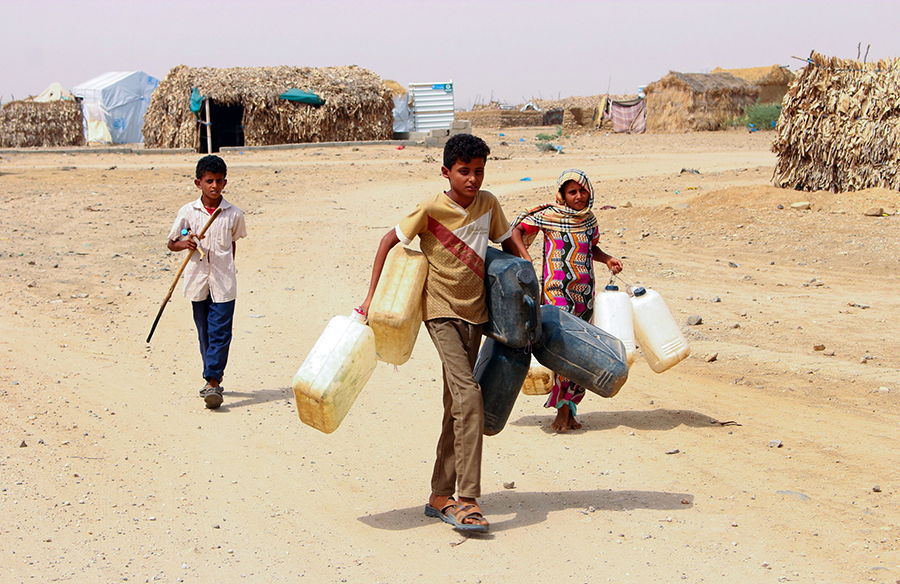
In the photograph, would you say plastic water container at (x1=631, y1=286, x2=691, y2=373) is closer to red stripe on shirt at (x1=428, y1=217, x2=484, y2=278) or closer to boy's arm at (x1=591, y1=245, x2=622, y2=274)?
boy's arm at (x1=591, y1=245, x2=622, y2=274)

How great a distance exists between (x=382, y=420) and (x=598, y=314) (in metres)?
1.48

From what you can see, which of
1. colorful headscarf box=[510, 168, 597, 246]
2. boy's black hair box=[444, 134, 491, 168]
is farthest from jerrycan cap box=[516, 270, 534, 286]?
colorful headscarf box=[510, 168, 597, 246]

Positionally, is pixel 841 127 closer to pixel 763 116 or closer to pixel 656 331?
pixel 656 331

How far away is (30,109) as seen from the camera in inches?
1117

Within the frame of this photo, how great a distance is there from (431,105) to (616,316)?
976 inches

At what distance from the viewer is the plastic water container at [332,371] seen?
10.7 ft

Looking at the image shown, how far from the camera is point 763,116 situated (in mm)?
32094

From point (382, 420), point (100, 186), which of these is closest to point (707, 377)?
point (382, 420)

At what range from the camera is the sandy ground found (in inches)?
126

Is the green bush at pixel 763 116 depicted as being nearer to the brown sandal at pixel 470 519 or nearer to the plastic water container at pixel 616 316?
the plastic water container at pixel 616 316

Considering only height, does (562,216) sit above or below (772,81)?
below

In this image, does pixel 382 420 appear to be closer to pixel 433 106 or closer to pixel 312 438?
pixel 312 438

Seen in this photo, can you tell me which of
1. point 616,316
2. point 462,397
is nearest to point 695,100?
point 616,316

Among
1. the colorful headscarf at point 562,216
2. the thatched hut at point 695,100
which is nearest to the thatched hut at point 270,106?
the thatched hut at point 695,100
